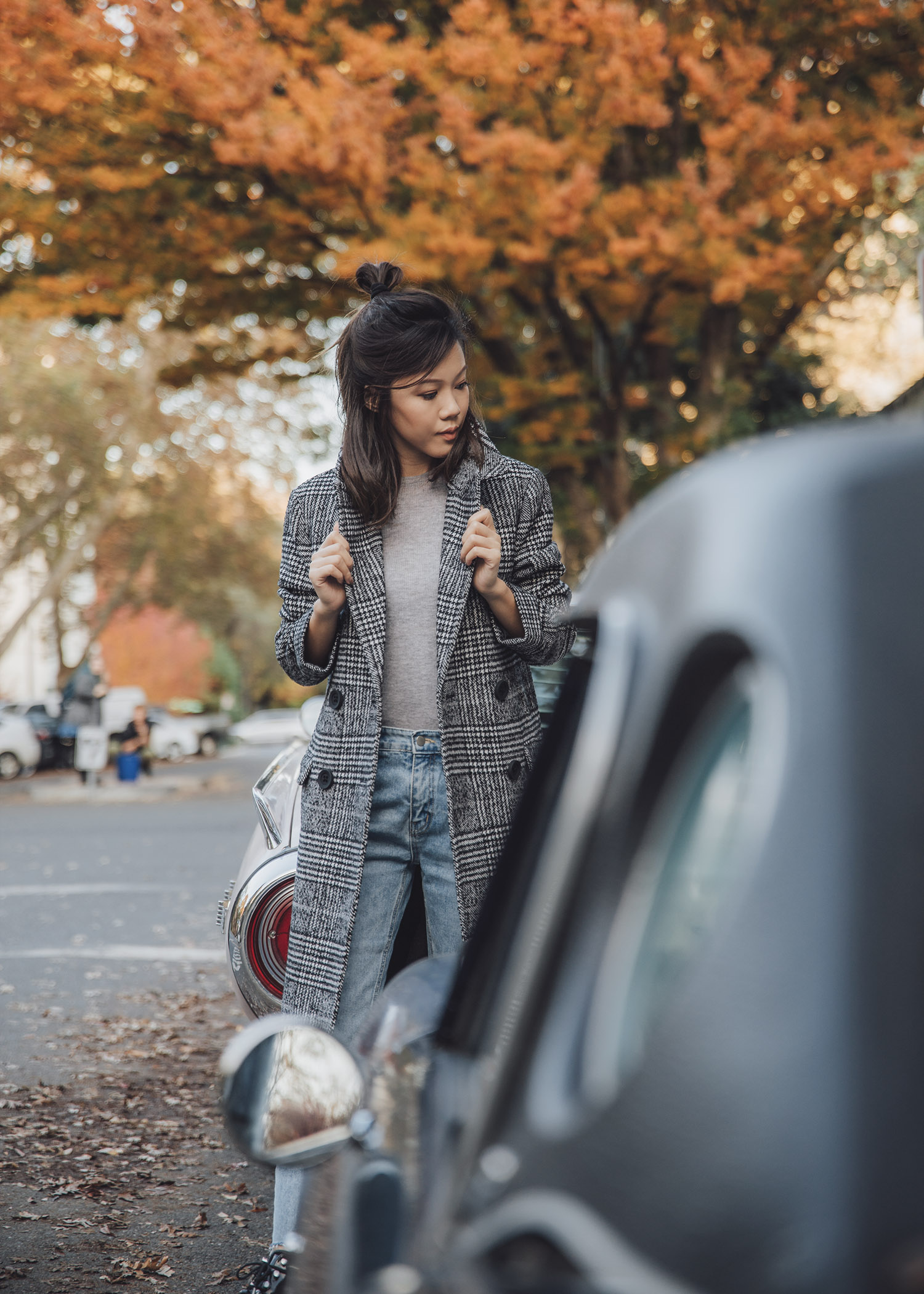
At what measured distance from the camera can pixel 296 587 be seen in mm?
2641

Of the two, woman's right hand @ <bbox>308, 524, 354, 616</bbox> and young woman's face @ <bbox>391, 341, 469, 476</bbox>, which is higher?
young woman's face @ <bbox>391, 341, 469, 476</bbox>

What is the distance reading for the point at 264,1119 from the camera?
1.33 metres

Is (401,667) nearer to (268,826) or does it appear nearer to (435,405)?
(435,405)

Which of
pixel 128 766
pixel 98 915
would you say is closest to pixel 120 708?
pixel 128 766

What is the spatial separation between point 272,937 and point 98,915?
214 inches

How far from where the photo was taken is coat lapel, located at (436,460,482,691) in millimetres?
2480

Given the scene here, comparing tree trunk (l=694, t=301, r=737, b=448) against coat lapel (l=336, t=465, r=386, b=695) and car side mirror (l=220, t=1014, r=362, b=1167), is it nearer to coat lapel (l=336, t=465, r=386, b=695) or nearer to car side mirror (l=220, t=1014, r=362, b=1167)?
coat lapel (l=336, t=465, r=386, b=695)

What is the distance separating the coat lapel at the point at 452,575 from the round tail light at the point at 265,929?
0.81 m

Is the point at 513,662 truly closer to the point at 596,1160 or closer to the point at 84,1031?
the point at 596,1160

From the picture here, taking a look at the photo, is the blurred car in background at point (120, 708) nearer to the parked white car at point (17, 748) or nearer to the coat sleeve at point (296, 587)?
the parked white car at point (17, 748)

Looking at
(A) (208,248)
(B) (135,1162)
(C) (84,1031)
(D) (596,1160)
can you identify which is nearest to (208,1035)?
Result: (C) (84,1031)

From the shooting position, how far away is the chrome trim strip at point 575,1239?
78 cm

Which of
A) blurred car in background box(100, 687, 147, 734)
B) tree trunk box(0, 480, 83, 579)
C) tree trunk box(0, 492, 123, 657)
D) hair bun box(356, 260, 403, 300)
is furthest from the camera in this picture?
blurred car in background box(100, 687, 147, 734)

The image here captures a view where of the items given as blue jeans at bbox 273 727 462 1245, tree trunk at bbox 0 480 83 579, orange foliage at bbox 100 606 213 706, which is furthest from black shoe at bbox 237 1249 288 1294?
orange foliage at bbox 100 606 213 706
